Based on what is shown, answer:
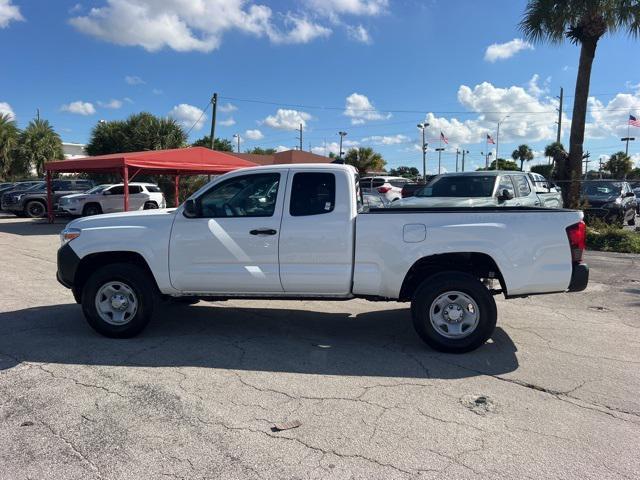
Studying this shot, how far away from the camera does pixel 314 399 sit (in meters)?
4.04

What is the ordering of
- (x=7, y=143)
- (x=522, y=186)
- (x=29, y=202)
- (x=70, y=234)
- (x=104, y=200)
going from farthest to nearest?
(x=7, y=143)
(x=29, y=202)
(x=104, y=200)
(x=522, y=186)
(x=70, y=234)

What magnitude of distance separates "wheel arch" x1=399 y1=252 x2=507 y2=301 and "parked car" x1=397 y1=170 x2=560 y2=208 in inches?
205

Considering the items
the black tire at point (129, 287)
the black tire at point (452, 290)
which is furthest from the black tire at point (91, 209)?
the black tire at point (452, 290)

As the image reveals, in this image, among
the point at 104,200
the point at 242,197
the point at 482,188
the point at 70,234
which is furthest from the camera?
the point at 104,200

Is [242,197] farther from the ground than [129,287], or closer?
farther from the ground

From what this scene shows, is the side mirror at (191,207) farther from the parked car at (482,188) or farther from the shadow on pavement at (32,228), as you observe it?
the shadow on pavement at (32,228)

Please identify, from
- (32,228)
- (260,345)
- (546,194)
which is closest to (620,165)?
(546,194)

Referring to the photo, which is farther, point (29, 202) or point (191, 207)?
point (29, 202)

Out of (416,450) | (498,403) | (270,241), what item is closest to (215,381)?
(270,241)

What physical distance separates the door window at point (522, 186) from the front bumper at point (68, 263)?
29.8ft

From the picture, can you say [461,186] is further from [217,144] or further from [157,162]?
[217,144]

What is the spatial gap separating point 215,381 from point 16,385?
1630 mm

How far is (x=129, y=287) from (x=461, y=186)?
25.4 feet

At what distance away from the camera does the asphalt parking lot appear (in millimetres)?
3168
